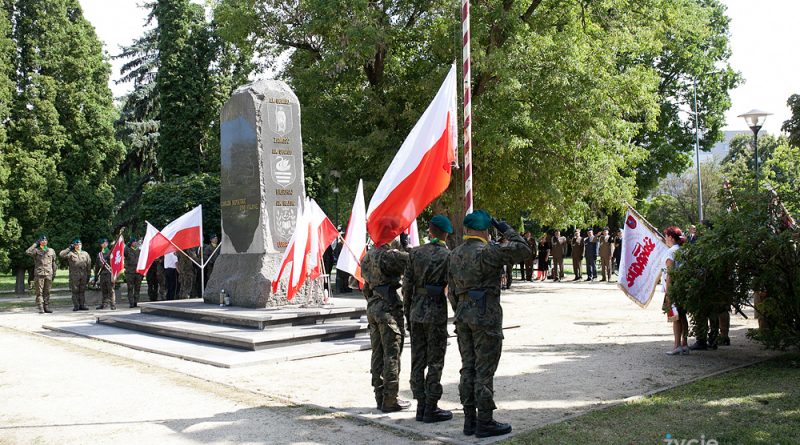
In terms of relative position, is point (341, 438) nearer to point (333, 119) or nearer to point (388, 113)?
point (388, 113)

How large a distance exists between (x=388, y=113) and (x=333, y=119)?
234 cm

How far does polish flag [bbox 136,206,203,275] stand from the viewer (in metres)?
15.6

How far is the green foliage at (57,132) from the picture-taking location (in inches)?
1089

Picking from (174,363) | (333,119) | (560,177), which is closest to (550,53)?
(560,177)

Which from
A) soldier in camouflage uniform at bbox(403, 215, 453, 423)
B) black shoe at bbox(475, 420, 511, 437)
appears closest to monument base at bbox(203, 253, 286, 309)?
soldier in camouflage uniform at bbox(403, 215, 453, 423)

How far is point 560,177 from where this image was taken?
22000 mm

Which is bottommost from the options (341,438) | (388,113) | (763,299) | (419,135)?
(341,438)

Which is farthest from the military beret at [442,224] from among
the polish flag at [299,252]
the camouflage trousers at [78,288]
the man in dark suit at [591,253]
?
the man in dark suit at [591,253]

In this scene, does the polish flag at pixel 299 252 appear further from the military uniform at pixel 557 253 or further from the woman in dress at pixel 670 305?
the military uniform at pixel 557 253

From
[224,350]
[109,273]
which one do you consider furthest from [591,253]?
[224,350]

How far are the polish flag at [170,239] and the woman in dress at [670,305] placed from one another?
10.2m

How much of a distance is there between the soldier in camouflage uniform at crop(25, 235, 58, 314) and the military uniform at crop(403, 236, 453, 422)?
1511 cm

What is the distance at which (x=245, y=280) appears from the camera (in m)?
13.9

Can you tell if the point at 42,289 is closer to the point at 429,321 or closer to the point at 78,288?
the point at 78,288
